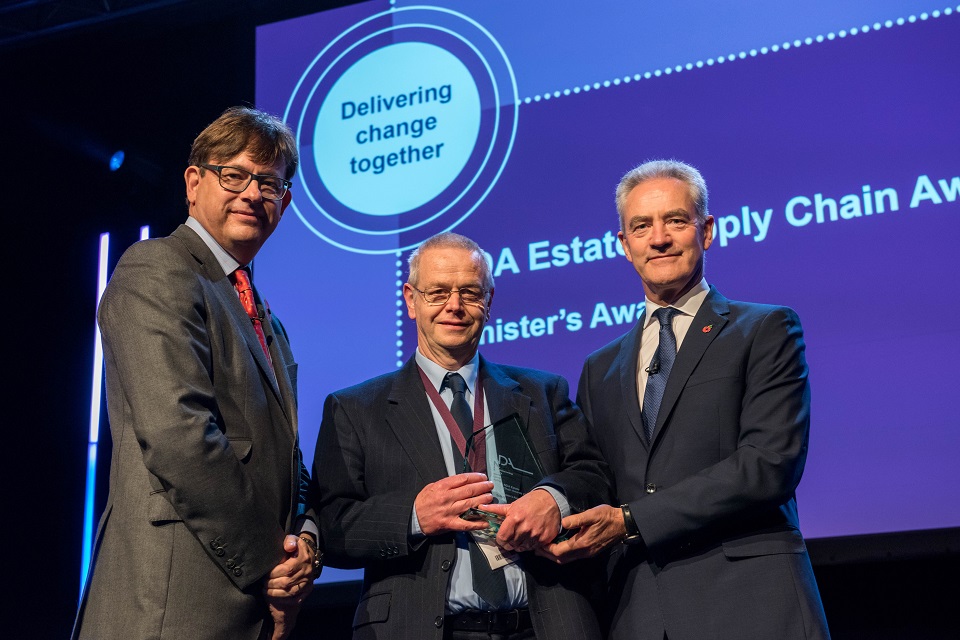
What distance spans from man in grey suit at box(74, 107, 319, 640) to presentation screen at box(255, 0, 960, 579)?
1760 mm

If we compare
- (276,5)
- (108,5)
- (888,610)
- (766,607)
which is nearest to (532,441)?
(766,607)

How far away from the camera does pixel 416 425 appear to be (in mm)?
2740

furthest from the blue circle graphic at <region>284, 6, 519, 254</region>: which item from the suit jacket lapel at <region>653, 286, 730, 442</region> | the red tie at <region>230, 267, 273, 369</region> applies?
the red tie at <region>230, 267, 273, 369</region>

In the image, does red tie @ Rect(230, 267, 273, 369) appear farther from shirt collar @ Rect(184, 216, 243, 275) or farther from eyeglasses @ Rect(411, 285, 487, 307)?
eyeglasses @ Rect(411, 285, 487, 307)

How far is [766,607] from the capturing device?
2381 mm

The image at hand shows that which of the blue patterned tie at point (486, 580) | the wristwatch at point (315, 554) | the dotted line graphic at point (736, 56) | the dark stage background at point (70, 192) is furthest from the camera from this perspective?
the dark stage background at point (70, 192)

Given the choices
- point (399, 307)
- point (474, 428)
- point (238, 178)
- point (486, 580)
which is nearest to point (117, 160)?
point (399, 307)

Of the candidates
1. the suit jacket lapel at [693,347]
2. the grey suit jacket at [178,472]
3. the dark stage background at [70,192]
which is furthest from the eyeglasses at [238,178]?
the dark stage background at [70,192]

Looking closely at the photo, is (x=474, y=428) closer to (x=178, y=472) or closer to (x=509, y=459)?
(x=509, y=459)

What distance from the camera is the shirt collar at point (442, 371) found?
2.87 m

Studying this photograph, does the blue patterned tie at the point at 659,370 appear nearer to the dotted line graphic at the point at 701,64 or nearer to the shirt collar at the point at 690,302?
the shirt collar at the point at 690,302

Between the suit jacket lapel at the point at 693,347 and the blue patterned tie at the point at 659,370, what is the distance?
3 centimetres

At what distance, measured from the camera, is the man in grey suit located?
6.88 ft

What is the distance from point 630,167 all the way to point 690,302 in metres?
1.33
